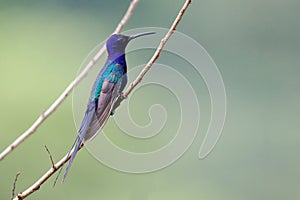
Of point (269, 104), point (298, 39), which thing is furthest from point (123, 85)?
point (298, 39)

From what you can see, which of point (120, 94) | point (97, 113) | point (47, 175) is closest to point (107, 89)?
point (120, 94)

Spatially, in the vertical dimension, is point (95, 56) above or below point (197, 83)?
above

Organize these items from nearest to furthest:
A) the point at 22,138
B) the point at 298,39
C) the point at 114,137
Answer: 1. the point at 22,138
2. the point at 114,137
3. the point at 298,39

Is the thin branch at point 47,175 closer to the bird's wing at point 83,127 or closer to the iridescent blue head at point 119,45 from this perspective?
the bird's wing at point 83,127

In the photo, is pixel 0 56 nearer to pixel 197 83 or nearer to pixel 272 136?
pixel 197 83

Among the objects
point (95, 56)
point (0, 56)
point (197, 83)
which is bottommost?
point (197, 83)

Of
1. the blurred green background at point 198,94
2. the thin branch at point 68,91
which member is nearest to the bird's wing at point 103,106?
the thin branch at point 68,91

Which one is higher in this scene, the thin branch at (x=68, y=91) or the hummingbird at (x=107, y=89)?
the thin branch at (x=68, y=91)
